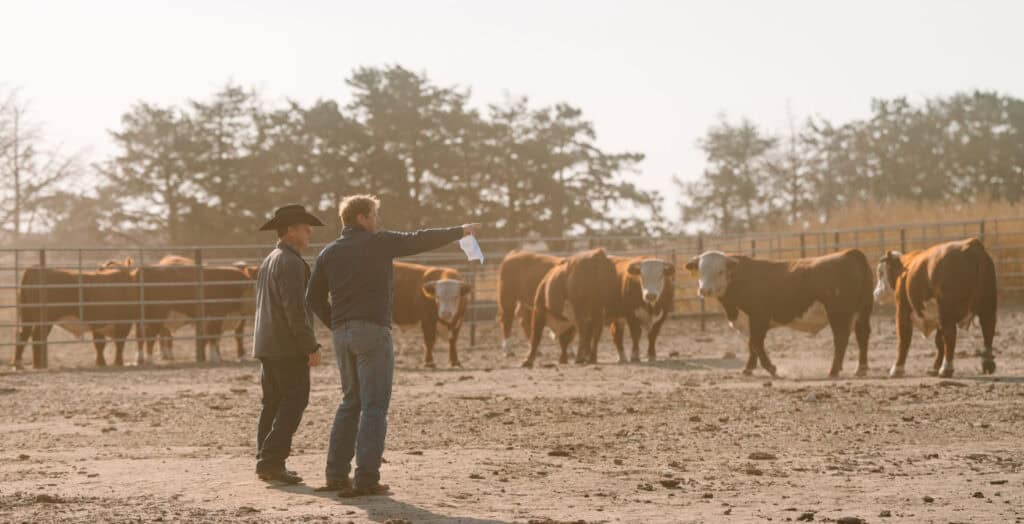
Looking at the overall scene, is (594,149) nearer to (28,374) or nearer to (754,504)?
(28,374)

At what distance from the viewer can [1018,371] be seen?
14.6 m

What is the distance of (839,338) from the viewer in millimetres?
15047

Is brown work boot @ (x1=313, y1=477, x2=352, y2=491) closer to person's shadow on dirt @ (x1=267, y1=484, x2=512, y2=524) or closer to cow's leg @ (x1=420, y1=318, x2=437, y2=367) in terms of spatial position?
person's shadow on dirt @ (x1=267, y1=484, x2=512, y2=524)

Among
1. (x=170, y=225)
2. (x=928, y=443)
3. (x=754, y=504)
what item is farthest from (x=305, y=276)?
(x=170, y=225)

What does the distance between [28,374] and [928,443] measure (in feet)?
43.8

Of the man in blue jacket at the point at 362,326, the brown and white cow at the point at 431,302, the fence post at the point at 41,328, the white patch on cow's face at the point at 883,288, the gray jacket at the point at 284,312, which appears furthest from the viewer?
the fence post at the point at 41,328

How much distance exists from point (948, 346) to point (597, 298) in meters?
5.65

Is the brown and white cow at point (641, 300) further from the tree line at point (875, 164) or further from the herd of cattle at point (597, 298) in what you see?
the tree line at point (875, 164)

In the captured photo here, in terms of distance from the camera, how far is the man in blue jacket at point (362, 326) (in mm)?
7043

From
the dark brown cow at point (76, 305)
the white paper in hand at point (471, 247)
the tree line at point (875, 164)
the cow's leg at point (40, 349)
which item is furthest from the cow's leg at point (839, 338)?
the tree line at point (875, 164)

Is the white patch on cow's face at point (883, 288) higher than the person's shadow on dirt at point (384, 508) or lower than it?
higher

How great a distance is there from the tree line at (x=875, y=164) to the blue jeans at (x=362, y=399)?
42486 millimetres

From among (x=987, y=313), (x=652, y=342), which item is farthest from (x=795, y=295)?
(x=652, y=342)

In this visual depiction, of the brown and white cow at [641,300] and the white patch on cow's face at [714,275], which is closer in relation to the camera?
the white patch on cow's face at [714,275]
